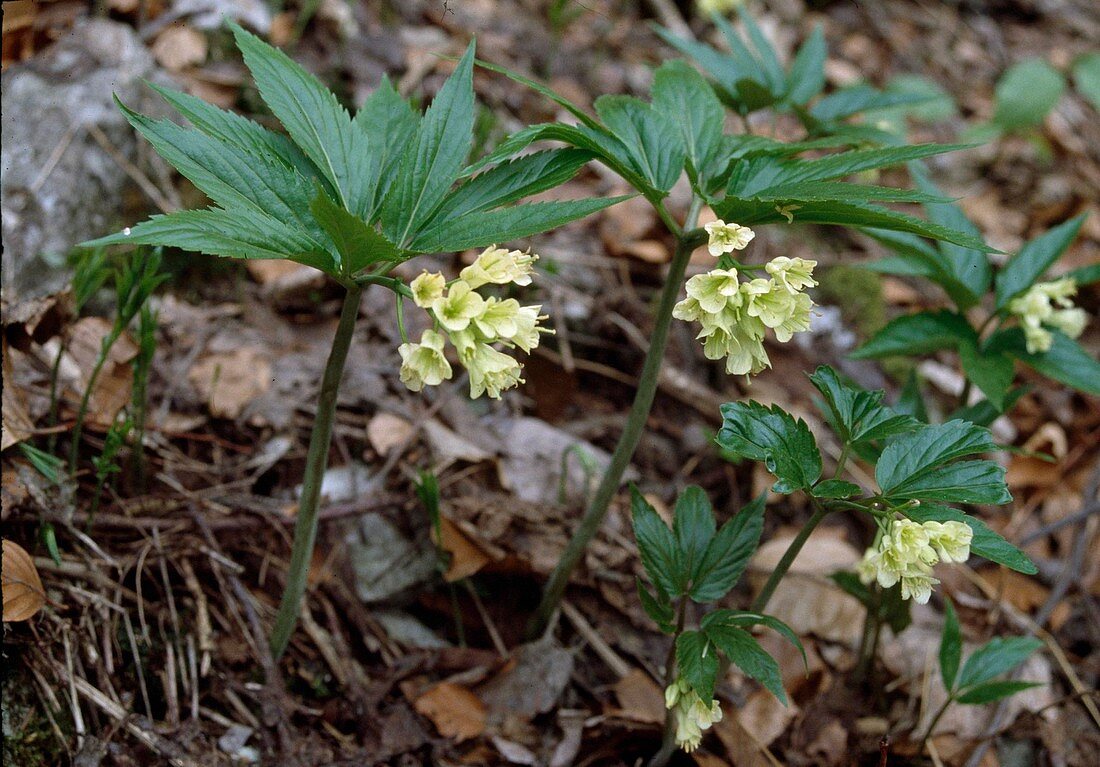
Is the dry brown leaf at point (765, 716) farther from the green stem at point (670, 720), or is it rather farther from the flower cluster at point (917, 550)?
the flower cluster at point (917, 550)

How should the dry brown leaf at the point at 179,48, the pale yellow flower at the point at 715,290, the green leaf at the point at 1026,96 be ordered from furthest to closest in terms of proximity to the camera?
→ the green leaf at the point at 1026,96 < the dry brown leaf at the point at 179,48 < the pale yellow flower at the point at 715,290

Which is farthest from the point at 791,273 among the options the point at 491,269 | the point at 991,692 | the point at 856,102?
the point at 856,102

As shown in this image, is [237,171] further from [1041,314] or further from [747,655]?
[1041,314]

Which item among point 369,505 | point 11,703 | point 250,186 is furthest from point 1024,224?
point 11,703

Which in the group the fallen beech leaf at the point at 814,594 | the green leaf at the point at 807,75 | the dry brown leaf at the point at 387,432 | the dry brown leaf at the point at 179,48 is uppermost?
the dry brown leaf at the point at 179,48

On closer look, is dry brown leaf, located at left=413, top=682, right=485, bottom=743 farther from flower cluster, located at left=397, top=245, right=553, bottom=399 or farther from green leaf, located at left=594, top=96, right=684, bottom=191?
green leaf, located at left=594, top=96, right=684, bottom=191

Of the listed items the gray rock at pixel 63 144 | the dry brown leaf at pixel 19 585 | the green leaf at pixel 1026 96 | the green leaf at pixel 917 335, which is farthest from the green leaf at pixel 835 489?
the green leaf at pixel 1026 96

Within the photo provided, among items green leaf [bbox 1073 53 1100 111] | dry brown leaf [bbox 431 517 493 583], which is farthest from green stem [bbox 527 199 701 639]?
green leaf [bbox 1073 53 1100 111]

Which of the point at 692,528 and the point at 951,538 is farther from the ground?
the point at 951,538
